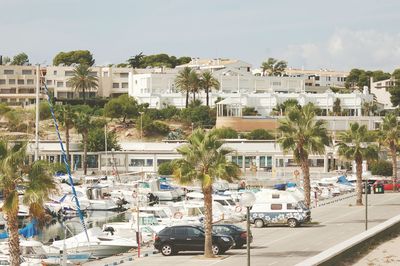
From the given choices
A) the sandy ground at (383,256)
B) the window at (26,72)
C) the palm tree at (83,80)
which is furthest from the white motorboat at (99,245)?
the window at (26,72)

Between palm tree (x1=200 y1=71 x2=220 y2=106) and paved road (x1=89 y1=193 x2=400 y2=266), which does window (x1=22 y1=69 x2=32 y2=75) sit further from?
paved road (x1=89 y1=193 x2=400 y2=266)

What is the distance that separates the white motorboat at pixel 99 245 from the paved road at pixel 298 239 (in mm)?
5846

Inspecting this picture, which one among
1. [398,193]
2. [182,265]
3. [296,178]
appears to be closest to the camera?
[182,265]

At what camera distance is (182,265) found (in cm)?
3941

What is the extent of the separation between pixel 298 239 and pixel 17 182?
64.8ft

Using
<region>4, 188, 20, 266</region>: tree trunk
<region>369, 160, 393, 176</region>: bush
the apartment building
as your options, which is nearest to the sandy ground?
<region>4, 188, 20, 266</region>: tree trunk

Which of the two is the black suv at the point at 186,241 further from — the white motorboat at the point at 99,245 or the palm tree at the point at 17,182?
the palm tree at the point at 17,182

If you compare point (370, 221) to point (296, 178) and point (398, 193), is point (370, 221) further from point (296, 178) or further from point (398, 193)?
point (296, 178)

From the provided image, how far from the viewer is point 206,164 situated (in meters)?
40.7

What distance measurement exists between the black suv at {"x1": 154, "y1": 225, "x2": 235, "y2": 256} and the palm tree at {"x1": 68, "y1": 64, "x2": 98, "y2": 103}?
131m

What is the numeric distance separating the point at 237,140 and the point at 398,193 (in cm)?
4863

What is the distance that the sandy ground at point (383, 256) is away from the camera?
3000cm

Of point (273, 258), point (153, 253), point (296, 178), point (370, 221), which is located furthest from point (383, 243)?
point (296, 178)

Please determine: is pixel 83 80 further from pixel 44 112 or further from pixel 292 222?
pixel 292 222
